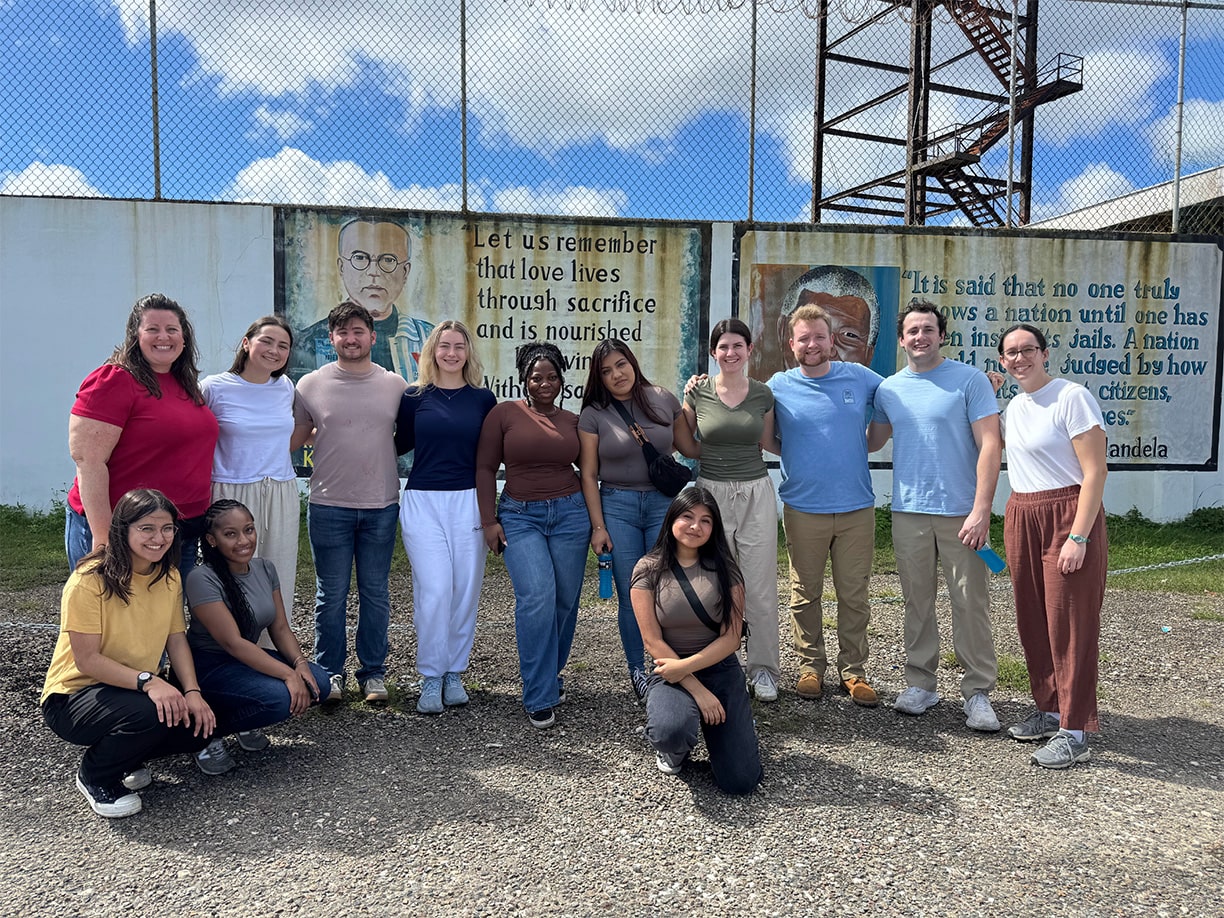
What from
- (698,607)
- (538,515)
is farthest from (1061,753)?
(538,515)

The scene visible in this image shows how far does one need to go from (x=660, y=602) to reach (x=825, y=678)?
5.00 feet

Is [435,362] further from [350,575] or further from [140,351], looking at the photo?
[140,351]

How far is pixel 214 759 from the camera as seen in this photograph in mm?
3432

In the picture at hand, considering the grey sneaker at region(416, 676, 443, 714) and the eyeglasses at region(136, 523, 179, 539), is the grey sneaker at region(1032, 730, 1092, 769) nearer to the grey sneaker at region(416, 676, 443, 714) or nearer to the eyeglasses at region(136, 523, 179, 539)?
the grey sneaker at region(416, 676, 443, 714)

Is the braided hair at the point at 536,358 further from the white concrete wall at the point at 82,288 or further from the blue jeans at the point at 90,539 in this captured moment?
the white concrete wall at the point at 82,288

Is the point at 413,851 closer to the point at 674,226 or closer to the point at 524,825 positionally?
the point at 524,825

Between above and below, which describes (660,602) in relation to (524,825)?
above

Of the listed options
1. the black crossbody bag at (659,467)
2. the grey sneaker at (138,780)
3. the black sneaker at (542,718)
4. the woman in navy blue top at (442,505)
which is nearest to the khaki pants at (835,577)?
the black crossbody bag at (659,467)

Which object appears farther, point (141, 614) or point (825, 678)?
point (825, 678)

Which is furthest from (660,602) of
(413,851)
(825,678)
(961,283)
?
(961,283)

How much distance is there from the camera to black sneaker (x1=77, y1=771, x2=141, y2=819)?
3082 mm

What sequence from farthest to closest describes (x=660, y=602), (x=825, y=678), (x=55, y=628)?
(x=55, y=628), (x=825, y=678), (x=660, y=602)

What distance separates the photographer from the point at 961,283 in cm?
879

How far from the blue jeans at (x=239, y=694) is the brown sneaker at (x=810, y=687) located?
2262 mm
